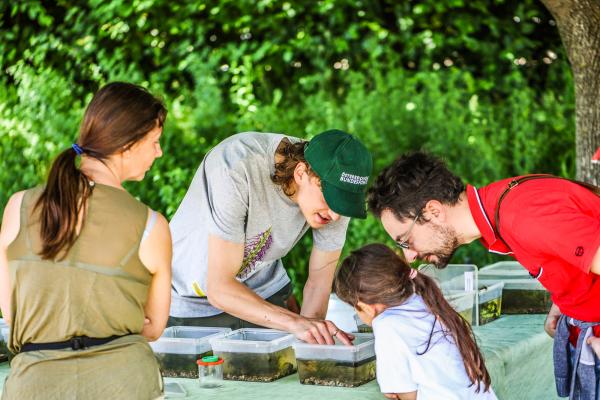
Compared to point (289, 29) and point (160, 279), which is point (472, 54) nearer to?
point (289, 29)

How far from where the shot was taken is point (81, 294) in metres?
1.64

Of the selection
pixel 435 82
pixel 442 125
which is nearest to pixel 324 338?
pixel 442 125

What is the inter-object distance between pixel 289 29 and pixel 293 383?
16.2 ft

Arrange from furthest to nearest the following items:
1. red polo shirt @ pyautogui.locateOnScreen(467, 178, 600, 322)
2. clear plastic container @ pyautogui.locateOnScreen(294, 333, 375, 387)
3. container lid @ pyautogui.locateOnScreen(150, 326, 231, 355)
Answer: container lid @ pyautogui.locateOnScreen(150, 326, 231, 355)
clear plastic container @ pyautogui.locateOnScreen(294, 333, 375, 387)
red polo shirt @ pyautogui.locateOnScreen(467, 178, 600, 322)

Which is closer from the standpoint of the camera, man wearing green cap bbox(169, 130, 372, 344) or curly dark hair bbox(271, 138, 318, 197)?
man wearing green cap bbox(169, 130, 372, 344)

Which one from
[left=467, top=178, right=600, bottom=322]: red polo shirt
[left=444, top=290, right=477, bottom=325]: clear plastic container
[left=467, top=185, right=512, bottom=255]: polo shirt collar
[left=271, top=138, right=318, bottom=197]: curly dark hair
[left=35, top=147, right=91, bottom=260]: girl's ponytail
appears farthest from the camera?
[left=444, top=290, right=477, bottom=325]: clear plastic container

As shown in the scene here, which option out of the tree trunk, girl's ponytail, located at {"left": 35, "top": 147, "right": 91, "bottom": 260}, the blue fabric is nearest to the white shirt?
the blue fabric

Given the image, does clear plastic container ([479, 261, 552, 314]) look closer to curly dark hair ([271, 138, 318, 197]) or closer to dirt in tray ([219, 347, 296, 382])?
curly dark hair ([271, 138, 318, 197])

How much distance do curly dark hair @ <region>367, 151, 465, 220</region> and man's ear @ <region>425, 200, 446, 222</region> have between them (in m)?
0.01

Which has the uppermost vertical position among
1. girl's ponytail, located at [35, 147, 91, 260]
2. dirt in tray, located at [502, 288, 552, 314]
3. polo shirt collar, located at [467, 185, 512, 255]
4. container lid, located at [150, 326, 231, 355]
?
girl's ponytail, located at [35, 147, 91, 260]

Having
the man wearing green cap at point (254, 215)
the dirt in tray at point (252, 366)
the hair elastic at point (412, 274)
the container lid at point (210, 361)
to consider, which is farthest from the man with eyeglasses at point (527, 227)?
the container lid at point (210, 361)

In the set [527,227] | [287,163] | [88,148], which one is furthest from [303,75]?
[88,148]

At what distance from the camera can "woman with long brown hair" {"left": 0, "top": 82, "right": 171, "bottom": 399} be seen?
1641mm

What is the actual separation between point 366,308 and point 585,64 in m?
2.31
